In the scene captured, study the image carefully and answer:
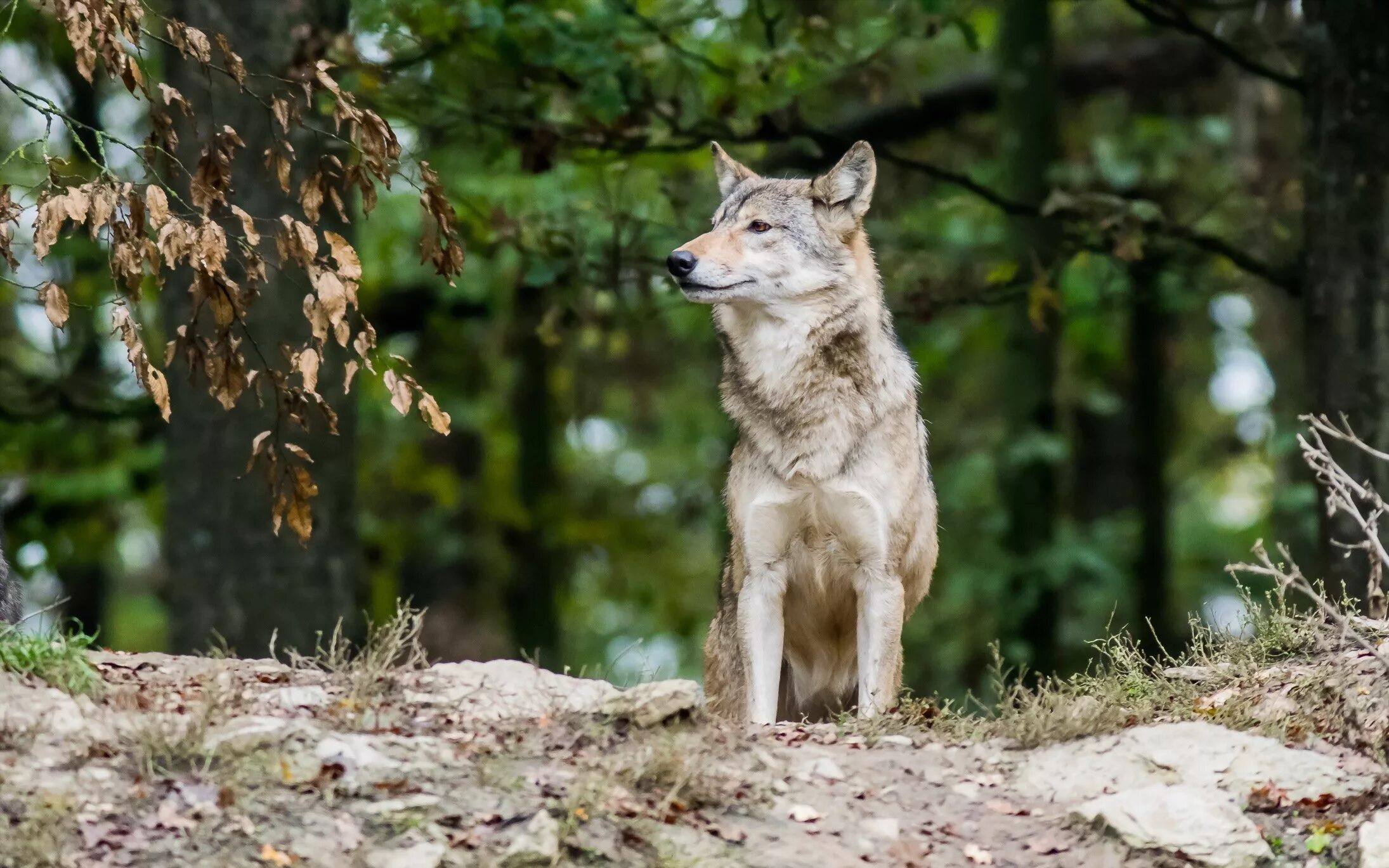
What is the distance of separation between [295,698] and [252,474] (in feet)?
15.4

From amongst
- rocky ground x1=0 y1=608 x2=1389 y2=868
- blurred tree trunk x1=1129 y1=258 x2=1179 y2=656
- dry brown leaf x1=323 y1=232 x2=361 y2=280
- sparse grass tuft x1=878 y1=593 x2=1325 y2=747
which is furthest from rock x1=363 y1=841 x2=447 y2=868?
blurred tree trunk x1=1129 y1=258 x2=1179 y2=656

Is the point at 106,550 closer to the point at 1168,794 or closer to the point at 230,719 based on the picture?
the point at 230,719

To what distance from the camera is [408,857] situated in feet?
14.9

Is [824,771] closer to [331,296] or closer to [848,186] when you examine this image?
[331,296]

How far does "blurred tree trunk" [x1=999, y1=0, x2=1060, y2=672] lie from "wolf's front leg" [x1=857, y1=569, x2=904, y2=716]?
702 centimetres

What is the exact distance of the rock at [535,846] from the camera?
4633mm

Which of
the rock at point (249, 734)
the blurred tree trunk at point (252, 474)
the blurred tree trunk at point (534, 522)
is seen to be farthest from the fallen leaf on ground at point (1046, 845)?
the blurred tree trunk at point (534, 522)

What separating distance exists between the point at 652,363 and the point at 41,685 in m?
14.9

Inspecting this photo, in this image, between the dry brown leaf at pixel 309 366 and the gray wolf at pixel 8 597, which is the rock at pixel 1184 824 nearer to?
the dry brown leaf at pixel 309 366

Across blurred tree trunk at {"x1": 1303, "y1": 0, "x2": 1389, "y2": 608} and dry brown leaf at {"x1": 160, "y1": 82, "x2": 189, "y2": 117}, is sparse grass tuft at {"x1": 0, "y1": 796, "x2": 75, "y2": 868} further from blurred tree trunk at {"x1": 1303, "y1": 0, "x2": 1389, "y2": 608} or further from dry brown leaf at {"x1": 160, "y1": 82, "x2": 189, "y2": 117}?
blurred tree trunk at {"x1": 1303, "y1": 0, "x2": 1389, "y2": 608}

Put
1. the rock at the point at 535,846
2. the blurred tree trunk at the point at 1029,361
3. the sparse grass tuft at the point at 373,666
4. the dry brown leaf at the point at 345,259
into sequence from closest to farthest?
the rock at the point at 535,846 → the sparse grass tuft at the point at 373,666 → the dry brown leaf at the point at 345,259 → the blurred tree trunk at the point at 1029,361

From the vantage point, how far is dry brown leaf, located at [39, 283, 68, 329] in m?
5.17

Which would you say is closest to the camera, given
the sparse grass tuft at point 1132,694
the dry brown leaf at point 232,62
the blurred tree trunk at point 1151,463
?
the dry brown leaf at point 232,62

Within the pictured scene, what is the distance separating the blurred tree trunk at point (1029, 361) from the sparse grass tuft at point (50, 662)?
10128mm
